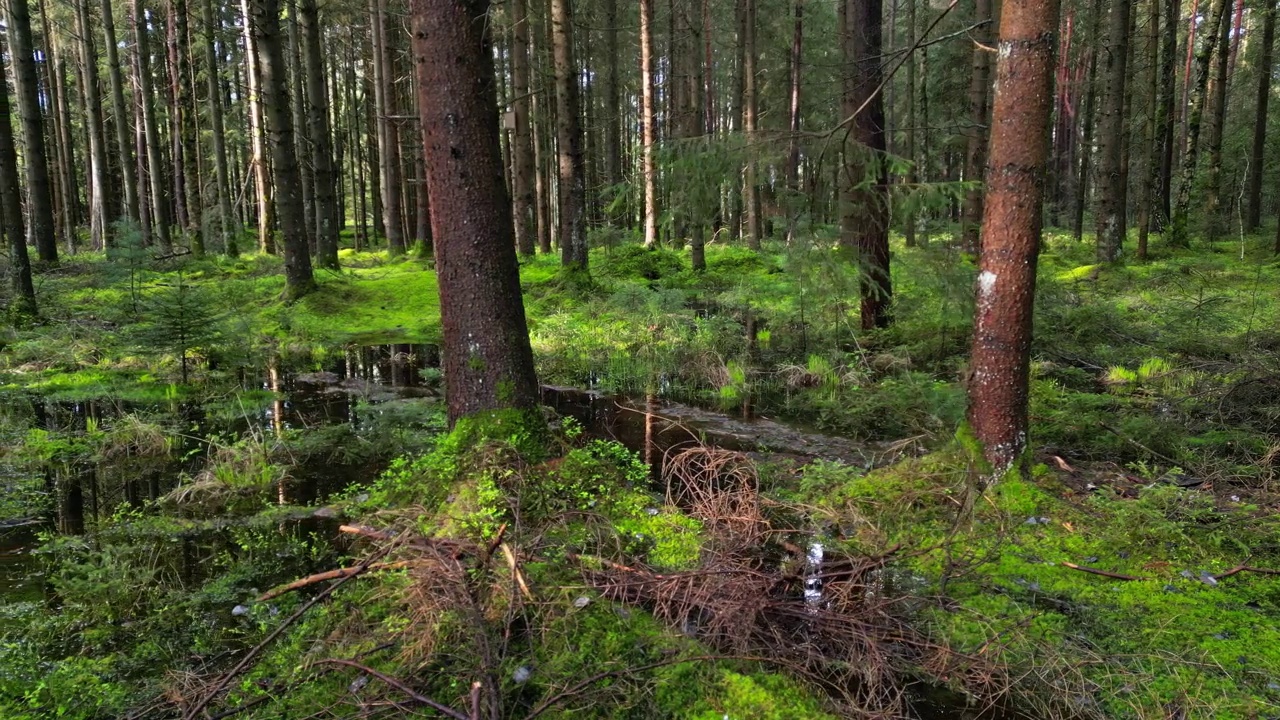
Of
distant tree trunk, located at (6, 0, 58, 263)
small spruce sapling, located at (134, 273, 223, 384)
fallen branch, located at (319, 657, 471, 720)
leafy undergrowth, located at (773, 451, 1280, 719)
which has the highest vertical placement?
distant tree trunk, located at (6, 0, 58, 263)

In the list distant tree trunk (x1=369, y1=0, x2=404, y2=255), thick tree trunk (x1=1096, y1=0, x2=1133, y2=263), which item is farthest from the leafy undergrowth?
distant tree trunk (x1=369, y1=0, x2=404, y2=255)

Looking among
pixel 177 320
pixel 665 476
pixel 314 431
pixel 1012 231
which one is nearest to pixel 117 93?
pixel 177 320

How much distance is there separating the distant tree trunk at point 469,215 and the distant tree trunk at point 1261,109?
22.0 meters

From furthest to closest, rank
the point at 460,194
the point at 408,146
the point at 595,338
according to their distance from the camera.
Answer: the point at 408,146 < the point at 595,338 < the point at 460,194

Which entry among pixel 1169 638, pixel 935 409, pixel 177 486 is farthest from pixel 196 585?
pixel 935 409

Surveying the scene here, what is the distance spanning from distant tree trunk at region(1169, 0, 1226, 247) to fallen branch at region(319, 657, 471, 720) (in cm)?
2016

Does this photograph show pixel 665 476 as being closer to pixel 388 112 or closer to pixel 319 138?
pixel 319 138

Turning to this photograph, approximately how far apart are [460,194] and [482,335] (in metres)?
0.99

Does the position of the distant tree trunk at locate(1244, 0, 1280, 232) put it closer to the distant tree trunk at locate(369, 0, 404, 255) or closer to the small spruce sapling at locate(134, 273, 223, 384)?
the distant tree trunk at locate(369, 0, 404, 255)

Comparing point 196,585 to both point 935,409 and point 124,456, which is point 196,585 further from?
point 935,409

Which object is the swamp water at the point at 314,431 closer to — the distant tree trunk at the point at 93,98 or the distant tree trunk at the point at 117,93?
the distant tree trunk at the point at 117,93

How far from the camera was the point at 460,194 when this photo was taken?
471 cm

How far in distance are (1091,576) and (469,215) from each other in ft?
14.8

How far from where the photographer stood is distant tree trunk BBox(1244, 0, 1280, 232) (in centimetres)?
1834
